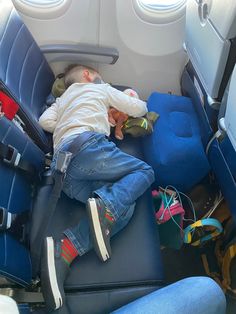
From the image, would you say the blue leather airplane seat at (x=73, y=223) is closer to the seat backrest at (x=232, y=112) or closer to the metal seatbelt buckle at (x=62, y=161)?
the metal seatbelt buckle at (x=62, y=161)

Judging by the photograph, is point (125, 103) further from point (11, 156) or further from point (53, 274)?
point (53, 274)

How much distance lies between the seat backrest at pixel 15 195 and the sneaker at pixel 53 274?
70 mm

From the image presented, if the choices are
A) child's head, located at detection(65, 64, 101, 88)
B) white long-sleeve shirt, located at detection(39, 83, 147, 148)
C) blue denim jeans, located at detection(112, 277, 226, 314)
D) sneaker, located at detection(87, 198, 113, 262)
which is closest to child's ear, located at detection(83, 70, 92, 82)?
child's head, located at detection(65, 64, 101, 88)

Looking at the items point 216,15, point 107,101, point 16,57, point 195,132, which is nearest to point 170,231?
point 195,132

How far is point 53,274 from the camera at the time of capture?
110 cm

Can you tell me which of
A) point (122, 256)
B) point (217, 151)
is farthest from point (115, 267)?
point (217, 151)

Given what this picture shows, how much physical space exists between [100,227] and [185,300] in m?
0.39

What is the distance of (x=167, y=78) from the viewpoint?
7.04ft

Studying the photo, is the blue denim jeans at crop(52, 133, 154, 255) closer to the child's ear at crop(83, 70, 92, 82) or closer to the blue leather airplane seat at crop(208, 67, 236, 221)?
the blue leather airplane seat at crop(208, 67, 236, 221)

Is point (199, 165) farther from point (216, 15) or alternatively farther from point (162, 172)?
point (216, 15)

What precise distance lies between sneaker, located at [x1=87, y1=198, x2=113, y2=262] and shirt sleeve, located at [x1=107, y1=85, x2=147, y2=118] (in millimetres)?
608

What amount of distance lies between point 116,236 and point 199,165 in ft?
1.92

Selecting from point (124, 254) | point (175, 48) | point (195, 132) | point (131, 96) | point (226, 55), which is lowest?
point (124, 254)

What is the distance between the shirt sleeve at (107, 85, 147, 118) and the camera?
5.37 feet
